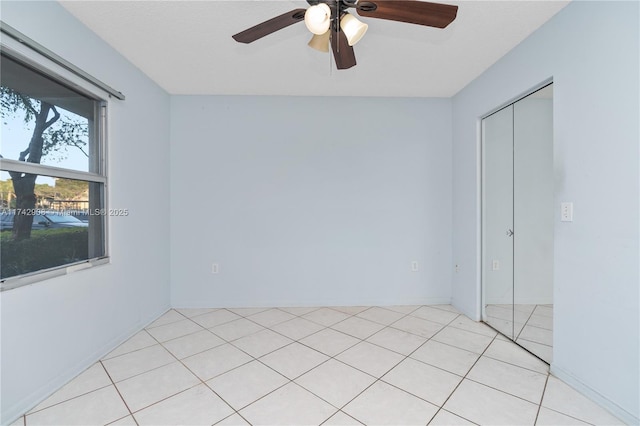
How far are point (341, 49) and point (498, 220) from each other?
214cm

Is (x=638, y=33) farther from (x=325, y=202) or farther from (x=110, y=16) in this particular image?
(x=110, y=16)

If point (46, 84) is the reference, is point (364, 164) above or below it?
below

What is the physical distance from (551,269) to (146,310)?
352cm

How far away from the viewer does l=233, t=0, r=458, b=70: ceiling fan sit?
132 cm

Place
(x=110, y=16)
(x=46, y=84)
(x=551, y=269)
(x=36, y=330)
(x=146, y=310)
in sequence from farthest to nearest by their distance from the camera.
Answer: (x=146, y=310) < (x=551, y=269) < (x=110, y=16) < (x=46, y=84) < (x=36, y=330)

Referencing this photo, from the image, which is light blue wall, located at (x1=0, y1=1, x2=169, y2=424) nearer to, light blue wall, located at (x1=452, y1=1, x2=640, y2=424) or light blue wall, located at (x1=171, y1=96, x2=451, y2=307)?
light blue wall, located at (x1=171, y1=96, x2=451, y2=307)

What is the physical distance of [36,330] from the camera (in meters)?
1.65

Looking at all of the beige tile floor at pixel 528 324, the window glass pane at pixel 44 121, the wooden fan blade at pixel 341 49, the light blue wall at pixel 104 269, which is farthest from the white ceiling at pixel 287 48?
the beige tile floor at pixel 528 324

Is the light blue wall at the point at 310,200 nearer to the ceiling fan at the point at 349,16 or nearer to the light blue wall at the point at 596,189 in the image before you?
the light blue wall at the point at 596,189

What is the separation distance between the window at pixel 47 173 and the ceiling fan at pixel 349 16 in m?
1.30

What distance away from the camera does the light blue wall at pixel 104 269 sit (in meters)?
1.57

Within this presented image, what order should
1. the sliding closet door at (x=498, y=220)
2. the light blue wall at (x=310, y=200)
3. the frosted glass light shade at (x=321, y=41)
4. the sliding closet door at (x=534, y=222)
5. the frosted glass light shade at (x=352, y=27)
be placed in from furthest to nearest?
the light blue wall at (x=310, y=200)
the sliding closet door at (x=498, y=220)
the sliding closet door at (x=534, y=222)
the frosted glass light shade at (x=321, y=41)
the frosted glass light shade at (x=352, y=27)

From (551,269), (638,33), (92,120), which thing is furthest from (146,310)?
(638,33)

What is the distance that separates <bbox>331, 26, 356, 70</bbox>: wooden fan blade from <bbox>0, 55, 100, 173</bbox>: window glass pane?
1.82 metres
